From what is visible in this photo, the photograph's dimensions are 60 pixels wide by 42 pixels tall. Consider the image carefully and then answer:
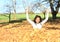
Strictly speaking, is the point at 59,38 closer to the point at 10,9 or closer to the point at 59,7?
the point at 59,7

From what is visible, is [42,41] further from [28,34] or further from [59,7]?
[59,7]

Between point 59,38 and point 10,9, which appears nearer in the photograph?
point 59,38

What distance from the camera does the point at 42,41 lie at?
23.1ft

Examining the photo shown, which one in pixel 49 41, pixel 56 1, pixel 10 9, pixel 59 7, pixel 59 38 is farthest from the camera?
pixel 10 9

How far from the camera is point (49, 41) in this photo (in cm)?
700

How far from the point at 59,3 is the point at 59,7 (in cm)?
225

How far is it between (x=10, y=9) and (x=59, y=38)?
32.8 m

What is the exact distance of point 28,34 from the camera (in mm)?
7449

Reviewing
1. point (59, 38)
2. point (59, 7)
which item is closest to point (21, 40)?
point (59, 38)

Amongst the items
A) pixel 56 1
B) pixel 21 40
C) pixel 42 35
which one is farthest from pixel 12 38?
pixel 56 1

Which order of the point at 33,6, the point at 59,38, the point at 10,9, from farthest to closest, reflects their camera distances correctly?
1. the point at 10,9
2. the point at 33,6
3. the point at 59,38

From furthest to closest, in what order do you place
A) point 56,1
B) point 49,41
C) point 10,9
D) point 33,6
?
point 10,9, point 56,1, point 33,6, point 49,41

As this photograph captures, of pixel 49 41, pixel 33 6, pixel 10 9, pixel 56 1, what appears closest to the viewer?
pixel 49 41

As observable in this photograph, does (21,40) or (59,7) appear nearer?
(21,40)
